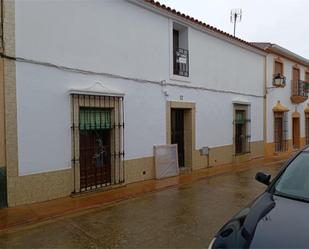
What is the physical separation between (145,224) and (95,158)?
2861mm

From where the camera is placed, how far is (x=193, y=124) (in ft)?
35.0

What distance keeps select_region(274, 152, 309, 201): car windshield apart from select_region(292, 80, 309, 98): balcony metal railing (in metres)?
14.7

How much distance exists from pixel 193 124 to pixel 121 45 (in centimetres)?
383

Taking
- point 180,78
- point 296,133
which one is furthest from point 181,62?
point 296,133

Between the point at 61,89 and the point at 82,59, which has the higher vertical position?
the point at 82,59

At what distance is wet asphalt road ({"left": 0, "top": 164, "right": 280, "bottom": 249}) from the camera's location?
462cm

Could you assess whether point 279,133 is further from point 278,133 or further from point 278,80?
point 278,80

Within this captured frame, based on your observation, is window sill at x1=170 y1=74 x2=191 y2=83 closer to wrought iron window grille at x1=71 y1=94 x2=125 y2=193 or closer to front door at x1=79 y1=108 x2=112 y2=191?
wrought iron window grille at x1=71 y1=94 x2=125 y2=193

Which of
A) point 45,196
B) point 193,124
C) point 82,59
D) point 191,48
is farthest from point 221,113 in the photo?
point 45,196

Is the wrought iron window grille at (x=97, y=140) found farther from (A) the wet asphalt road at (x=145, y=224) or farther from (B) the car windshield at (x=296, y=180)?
(B) the car windshield at (x=296, y=180)

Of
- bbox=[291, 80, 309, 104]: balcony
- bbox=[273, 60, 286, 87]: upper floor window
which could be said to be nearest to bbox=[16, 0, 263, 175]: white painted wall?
bbox=[273, 60, 286, 87]: upper floor window

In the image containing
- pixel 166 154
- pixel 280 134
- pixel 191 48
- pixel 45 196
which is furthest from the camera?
pixel 280 134

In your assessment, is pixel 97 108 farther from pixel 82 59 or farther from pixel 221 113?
pixel 221 113

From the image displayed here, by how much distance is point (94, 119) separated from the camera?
770cm
